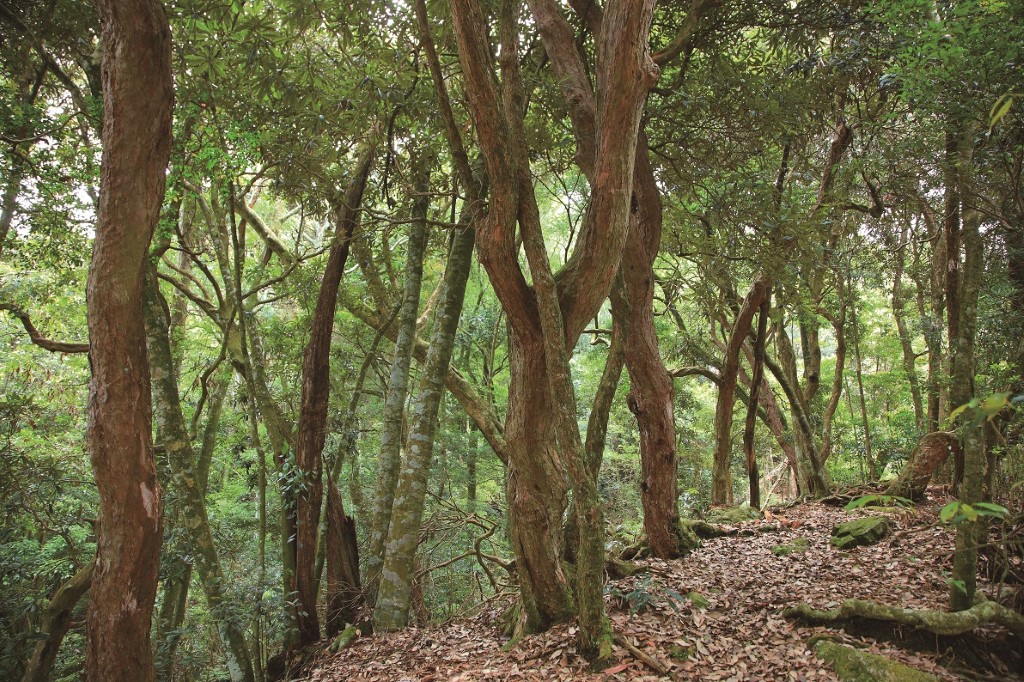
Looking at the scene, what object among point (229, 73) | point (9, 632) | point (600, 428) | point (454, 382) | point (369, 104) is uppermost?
point (229, 73)

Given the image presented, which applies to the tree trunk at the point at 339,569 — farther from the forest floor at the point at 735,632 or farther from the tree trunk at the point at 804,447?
the tree trunk at the point at 804,447

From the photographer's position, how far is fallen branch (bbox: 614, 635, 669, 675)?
3.63 metres

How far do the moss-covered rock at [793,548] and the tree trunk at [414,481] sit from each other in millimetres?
3764

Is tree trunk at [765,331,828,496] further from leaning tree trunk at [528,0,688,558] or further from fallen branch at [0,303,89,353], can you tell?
fallen branch at [0,303,89,353]

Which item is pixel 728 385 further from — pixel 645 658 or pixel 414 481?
pixel 645 658

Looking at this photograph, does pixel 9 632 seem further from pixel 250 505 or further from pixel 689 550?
pixel 689 550

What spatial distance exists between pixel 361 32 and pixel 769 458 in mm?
16897

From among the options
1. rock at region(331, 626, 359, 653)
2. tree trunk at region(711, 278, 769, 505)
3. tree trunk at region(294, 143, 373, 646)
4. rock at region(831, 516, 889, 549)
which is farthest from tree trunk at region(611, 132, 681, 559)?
rock at region(331, 626, 359, 653)

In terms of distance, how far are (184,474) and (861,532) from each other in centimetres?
661

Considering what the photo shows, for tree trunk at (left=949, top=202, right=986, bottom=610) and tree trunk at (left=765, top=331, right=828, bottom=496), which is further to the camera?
tree trunk at (left=765, top=331, right=828, bottom=496)

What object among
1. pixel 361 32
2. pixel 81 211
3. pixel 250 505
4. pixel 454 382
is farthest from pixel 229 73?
pixel 250 505

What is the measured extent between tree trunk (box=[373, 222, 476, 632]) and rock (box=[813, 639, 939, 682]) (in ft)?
11.7

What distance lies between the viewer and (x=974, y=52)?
3.83 meters

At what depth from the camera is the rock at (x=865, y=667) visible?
131 inches
